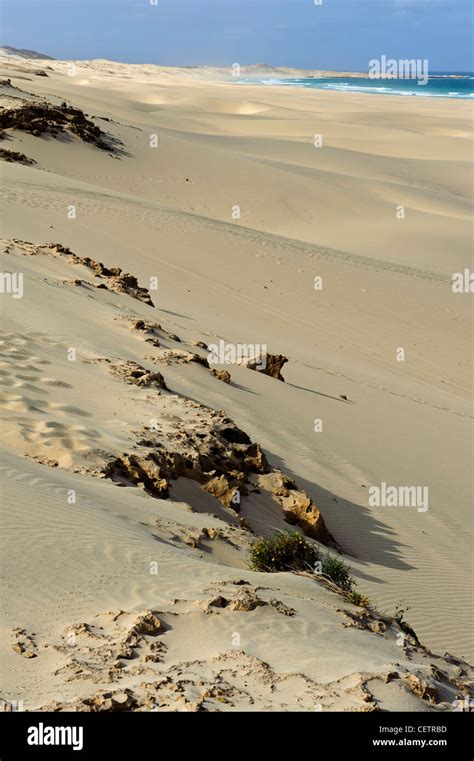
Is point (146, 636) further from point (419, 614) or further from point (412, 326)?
point (412, 326)

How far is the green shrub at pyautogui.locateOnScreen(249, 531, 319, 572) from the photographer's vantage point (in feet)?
20.4

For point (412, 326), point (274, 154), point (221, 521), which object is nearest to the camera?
point (221, 521)

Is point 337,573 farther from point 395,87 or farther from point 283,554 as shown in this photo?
point 395,87

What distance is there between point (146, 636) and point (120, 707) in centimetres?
72

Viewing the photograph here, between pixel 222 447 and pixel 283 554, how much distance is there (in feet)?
5.80

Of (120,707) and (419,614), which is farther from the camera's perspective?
(419,614)

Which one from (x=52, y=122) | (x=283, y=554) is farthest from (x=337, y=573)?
(x=52, y=122)

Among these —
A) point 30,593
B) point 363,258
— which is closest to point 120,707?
point 30,593

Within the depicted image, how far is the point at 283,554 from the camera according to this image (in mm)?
6395

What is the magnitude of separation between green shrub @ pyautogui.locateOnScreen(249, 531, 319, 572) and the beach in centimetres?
24
